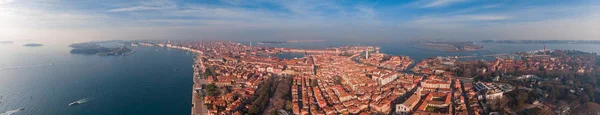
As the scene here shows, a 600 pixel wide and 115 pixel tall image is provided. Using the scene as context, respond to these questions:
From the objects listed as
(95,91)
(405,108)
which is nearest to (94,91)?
(95,91)

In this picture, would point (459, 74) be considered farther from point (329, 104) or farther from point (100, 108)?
point (100, 108)

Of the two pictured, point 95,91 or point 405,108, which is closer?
point 405,108

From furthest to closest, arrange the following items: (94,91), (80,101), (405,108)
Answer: (94,91), (80,101), (405,108)

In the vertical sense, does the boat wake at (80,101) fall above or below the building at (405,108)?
below

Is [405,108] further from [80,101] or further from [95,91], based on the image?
[95,91]

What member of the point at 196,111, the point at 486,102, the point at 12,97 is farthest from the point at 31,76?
the point at 486,102

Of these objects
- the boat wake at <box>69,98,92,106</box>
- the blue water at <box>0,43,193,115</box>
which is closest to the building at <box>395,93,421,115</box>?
the blue water at <box>0,43,193,115</box>

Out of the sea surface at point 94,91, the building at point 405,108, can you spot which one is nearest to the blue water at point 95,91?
the sea surface at point 94,91

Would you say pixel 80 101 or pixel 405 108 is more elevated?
pixel 405 108

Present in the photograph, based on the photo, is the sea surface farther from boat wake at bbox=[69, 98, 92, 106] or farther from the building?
the building

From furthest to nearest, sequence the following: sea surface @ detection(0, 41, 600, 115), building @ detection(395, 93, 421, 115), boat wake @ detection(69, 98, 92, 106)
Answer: boat wake @ detection(69, 98, 92, 106)
sea surface @ detection(0, 41, 600, 115)
building @ detection(395, 93, 421, 115)

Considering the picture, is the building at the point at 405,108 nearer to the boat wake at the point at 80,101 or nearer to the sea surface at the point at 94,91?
the sea surface at the point at 94,91
